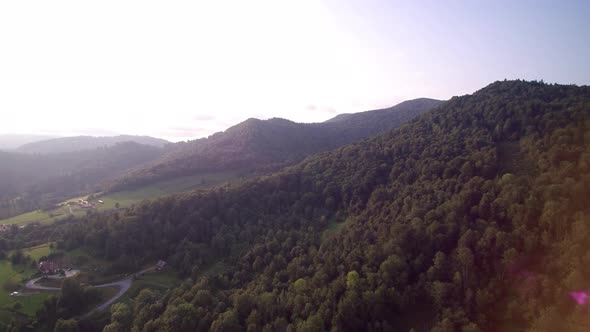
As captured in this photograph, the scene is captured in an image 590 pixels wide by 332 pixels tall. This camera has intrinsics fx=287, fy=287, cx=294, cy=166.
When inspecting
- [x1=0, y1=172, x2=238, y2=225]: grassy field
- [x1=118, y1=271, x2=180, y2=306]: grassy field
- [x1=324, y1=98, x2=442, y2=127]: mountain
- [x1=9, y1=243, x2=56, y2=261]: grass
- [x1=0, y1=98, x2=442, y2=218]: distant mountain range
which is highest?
[x1=324, y1=98, x2=442, y2=127]: mountain

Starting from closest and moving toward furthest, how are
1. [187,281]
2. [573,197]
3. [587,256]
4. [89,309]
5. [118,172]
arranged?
[587,256] → [573,197] → [89,309] → [187,281] → [118,172]

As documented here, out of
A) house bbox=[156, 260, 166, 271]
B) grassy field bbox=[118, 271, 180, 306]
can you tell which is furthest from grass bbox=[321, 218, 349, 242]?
house bbox=[156, 260, 166, 271]

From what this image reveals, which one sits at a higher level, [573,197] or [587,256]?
[573,197]

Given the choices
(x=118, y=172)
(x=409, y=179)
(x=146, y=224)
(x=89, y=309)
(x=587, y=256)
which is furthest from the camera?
(x=118, y=172)

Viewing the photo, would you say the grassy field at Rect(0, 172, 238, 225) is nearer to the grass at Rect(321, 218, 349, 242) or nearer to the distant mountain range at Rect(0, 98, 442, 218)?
the distant mountain range at Rect(0, 98, 442, 218)

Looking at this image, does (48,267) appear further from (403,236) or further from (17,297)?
(403,236)

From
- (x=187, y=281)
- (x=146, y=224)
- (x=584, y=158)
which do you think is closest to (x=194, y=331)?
(x=187, y=281)

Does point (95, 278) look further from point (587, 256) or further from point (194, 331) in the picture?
point (587, 256)

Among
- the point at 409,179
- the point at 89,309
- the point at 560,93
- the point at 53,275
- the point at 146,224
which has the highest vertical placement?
the point at 560,93
